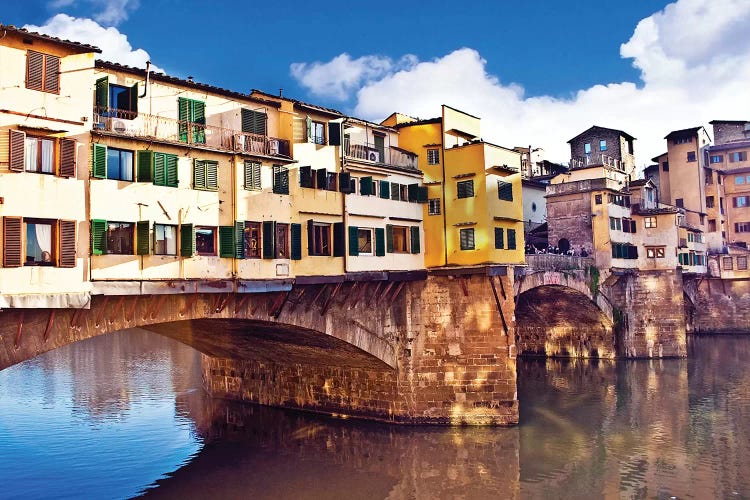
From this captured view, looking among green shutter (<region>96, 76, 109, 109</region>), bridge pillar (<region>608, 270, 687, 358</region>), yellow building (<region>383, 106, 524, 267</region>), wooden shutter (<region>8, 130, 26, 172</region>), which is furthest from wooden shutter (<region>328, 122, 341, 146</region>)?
bridge pillar (<region>608, 270, 687, 358</region>)

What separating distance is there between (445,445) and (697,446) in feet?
42.4

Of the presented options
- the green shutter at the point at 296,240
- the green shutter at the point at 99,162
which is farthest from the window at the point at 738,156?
the green shutter at the point at 99,162

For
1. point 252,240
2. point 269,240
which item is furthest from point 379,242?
point 252,240

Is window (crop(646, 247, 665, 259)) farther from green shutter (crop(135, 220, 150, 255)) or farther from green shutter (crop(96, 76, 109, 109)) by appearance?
green shutter (crop(96, 76, 109, 109))

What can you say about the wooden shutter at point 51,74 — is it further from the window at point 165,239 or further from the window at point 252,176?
the window at point 252,176

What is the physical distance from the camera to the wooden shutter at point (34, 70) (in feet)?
65.0

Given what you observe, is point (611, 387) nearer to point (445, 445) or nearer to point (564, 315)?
point (564, 315)

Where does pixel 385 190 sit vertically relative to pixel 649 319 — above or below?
above

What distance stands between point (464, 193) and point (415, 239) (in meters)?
3.73

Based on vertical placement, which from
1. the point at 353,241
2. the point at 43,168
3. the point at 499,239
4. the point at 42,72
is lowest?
the point at 353,241

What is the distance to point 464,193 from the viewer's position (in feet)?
113

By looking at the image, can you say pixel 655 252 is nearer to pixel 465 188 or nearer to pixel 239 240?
pixel 465 188

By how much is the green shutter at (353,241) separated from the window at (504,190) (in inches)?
364

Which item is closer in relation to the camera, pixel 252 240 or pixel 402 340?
pixel 252 240
